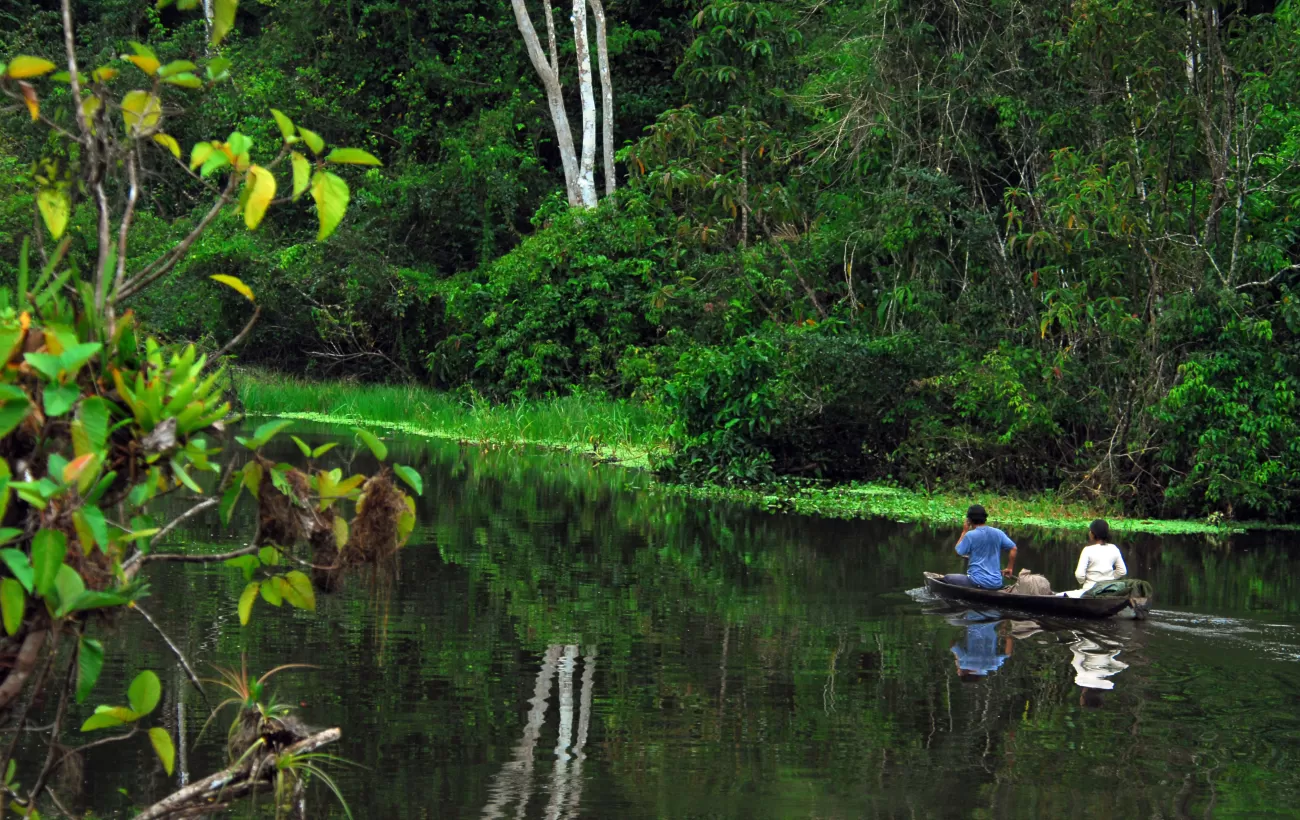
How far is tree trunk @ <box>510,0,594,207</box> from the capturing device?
33531mm

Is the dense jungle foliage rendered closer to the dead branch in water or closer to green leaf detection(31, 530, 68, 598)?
the dead branch in water

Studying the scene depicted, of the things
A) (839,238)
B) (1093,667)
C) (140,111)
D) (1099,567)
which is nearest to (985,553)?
(1099,567)

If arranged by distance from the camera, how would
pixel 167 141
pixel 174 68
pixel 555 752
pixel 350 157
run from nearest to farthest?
pixel 174 68
pixel 350 157
pixel 167 141
pixel 555 752

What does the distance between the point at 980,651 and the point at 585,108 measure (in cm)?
2334

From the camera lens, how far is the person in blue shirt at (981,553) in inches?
544

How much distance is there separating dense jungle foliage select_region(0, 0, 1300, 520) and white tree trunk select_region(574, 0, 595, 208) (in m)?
1.05

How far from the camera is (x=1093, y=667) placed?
37.7 ft

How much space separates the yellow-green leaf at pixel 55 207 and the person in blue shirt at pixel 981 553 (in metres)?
10.2

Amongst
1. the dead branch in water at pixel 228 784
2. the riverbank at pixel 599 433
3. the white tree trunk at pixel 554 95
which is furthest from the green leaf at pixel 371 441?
the white tree trunk at pixel 554 95

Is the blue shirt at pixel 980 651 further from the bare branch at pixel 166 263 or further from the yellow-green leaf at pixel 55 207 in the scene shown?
the yellow-green leaf at pixel 55 207

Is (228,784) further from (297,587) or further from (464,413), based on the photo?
(464,413)

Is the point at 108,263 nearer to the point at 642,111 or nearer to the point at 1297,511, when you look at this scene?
the point at 1297,511

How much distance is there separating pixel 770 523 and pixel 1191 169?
7774 millimetres

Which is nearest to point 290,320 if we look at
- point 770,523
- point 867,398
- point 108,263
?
point 867,398
